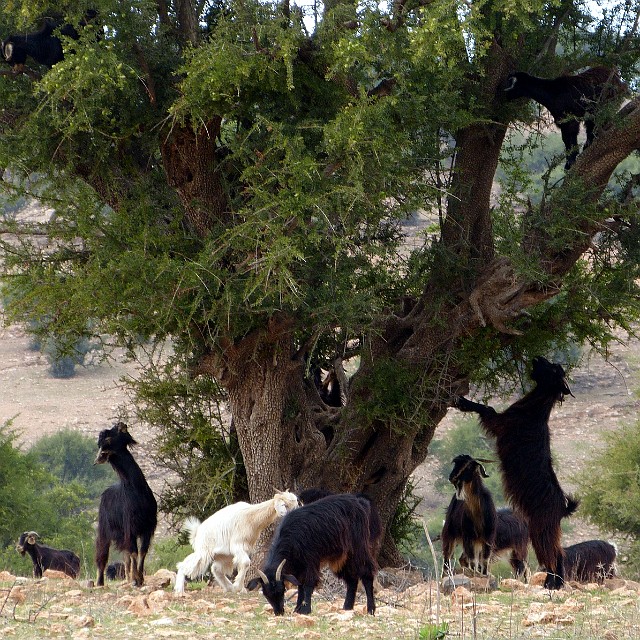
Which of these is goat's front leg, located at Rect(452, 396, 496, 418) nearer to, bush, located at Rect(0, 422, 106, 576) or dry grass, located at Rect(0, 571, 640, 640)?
dry grass, located at Rect(0, 571, 640, 640)

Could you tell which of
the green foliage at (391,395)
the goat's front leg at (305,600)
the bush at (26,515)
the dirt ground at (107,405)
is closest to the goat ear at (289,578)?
the goat's front leg at (305,600)

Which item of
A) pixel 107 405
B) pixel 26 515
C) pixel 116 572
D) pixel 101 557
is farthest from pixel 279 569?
pixel 107 405

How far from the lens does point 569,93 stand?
1151 centimetres

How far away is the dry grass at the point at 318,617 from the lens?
621 centimetres

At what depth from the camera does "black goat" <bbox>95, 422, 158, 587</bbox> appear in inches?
412

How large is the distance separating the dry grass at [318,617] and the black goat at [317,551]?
0.65ft

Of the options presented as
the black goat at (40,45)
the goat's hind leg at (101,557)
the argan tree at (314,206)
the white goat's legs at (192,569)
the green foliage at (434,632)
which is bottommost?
the goat's hind leg at (101,557)

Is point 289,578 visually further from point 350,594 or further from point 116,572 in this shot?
point 116,572

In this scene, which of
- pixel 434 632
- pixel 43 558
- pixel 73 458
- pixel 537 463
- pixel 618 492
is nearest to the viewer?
pixel 434 632

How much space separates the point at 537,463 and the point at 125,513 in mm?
4500

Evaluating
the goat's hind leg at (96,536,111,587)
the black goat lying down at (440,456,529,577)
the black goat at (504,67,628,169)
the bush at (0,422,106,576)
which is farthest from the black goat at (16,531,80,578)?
the bush at (0,422,106,576)

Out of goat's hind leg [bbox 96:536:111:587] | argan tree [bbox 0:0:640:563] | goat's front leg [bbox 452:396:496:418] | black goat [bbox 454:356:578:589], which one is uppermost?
argan tree [bbox 0:0:640:563]

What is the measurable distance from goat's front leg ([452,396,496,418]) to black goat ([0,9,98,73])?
19.0ft

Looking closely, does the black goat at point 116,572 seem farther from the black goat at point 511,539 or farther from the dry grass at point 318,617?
the black goat at point 511,539
